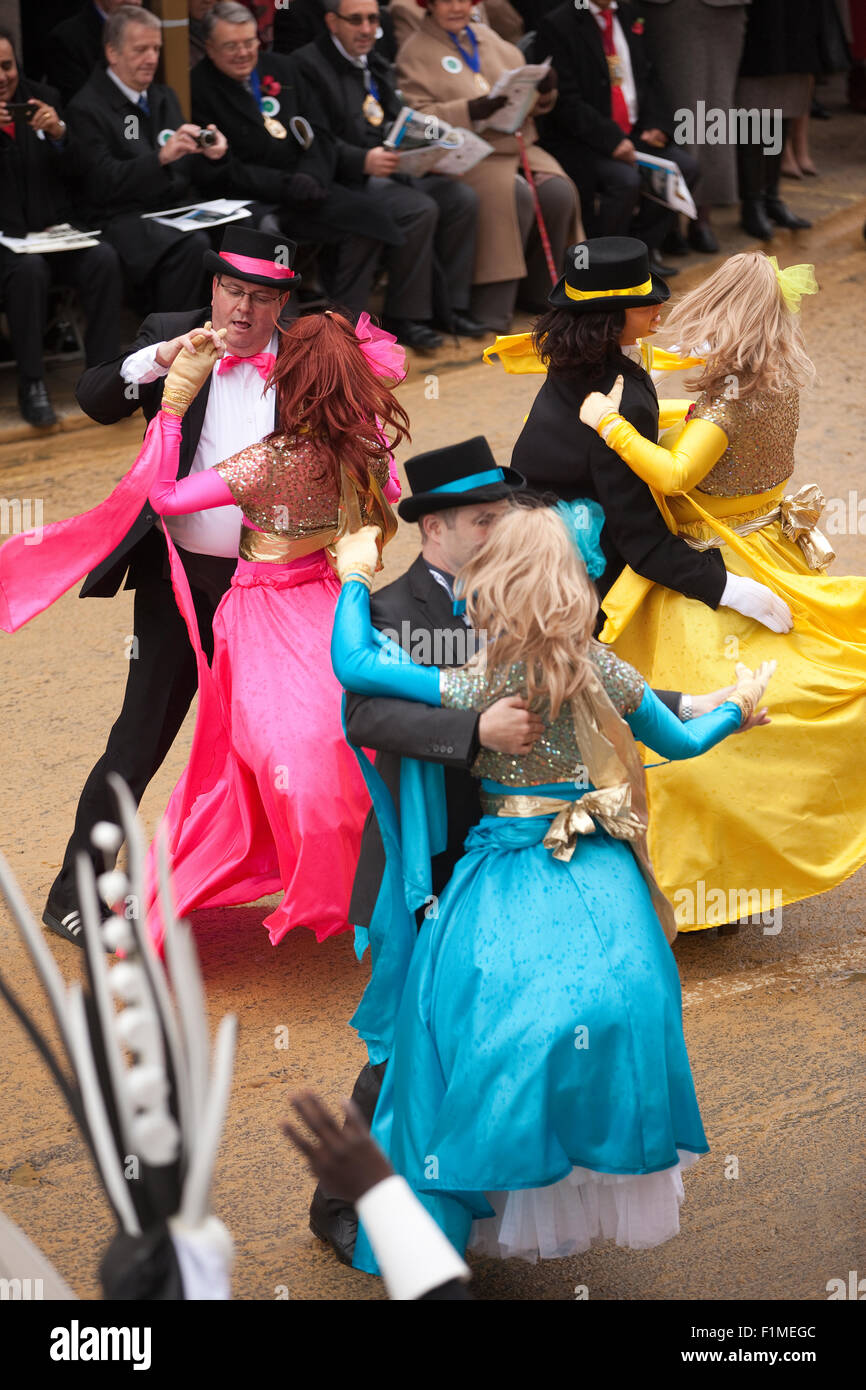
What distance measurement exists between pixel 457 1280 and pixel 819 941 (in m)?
2.76

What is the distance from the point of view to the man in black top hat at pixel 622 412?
390 cm

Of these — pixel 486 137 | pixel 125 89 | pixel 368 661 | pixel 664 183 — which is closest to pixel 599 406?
pixel 368 661

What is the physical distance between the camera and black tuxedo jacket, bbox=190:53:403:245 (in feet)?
25.5

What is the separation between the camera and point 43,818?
193 inches

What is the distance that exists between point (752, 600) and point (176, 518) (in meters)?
1.48

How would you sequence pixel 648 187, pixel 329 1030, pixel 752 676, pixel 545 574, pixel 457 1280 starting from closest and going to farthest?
pixel 457 1280 < pixel 545 574 < pixel 752 676 < pixel 329 1030 < pixel 648 187

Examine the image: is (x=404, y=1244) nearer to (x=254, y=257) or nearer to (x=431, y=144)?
(x=254, y=257)

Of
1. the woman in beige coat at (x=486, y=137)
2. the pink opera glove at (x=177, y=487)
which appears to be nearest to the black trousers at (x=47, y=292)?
the woman in beige coat at (x=486, y=137)

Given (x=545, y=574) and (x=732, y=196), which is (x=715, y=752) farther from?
(x=732, y=196)

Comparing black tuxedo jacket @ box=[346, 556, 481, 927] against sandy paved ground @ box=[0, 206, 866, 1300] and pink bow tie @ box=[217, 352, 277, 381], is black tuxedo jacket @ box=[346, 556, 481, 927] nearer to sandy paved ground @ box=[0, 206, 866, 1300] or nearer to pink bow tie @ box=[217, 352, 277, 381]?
sandy paved ground @ box=[0, 206, 866, 1300]

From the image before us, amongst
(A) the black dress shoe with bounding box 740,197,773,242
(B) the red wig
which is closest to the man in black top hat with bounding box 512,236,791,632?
(B) the red wig

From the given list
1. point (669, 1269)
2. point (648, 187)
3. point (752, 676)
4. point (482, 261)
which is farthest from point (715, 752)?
point (648, 187)

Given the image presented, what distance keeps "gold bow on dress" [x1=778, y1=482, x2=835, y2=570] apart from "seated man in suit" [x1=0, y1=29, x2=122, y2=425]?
3.89 m

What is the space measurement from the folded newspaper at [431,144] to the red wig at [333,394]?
4.54 m
